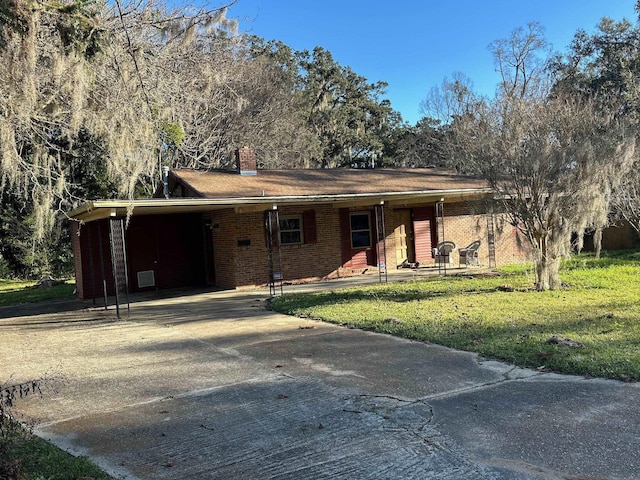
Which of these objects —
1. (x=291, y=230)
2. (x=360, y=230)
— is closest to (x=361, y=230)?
(x=360, y=230)

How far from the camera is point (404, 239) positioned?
18.4 metres

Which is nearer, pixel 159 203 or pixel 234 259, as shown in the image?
pixel 159 203

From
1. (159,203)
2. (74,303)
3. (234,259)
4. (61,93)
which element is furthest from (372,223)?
(61,93)

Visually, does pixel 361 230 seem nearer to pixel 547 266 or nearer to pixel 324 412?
pixel 547 266

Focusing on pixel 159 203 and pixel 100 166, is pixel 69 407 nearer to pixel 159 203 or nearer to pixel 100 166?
pixel 159 203

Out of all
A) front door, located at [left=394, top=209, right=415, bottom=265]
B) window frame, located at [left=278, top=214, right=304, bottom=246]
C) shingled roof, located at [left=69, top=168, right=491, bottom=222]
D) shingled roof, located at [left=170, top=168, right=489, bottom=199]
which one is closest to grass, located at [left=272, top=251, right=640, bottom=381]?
shingled roof, located at [left=69, top=168, right=491, bottom=222]

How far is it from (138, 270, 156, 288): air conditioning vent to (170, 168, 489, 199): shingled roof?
282cm

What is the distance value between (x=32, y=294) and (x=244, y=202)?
9.37 m

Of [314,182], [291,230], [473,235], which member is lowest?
[473,235]

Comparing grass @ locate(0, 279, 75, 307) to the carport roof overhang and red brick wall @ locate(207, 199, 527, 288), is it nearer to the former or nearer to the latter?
the carport roof overhang

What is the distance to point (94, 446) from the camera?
411cm

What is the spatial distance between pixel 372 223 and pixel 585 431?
13727 mm

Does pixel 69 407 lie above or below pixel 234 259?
→ below

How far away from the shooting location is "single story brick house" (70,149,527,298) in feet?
48.8
